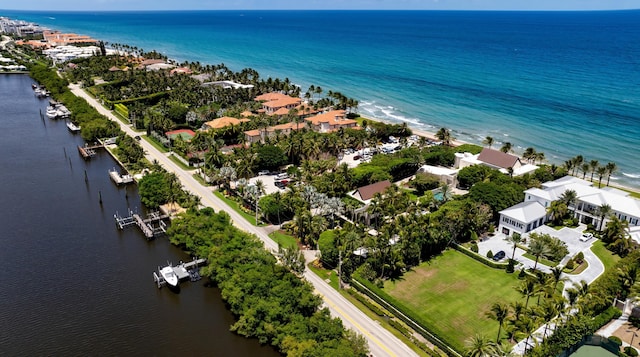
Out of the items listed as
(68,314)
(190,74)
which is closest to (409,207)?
(68,314)

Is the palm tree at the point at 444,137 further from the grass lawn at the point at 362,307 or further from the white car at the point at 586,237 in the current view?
the grass lawn at the point at 362,307

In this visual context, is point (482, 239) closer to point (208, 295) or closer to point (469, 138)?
point (208, 295)

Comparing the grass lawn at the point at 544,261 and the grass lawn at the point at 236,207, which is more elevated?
the grass lawn at the point at 544,261

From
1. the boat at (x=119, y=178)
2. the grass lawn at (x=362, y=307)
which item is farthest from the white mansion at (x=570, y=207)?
the boat at (x=119, y=178)

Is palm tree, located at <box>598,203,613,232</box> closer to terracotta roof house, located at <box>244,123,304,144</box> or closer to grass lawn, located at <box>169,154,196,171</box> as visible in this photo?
terracotta roof house, located at <box>244,123,304,144</box>

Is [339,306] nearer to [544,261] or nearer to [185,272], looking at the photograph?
[185,272]
